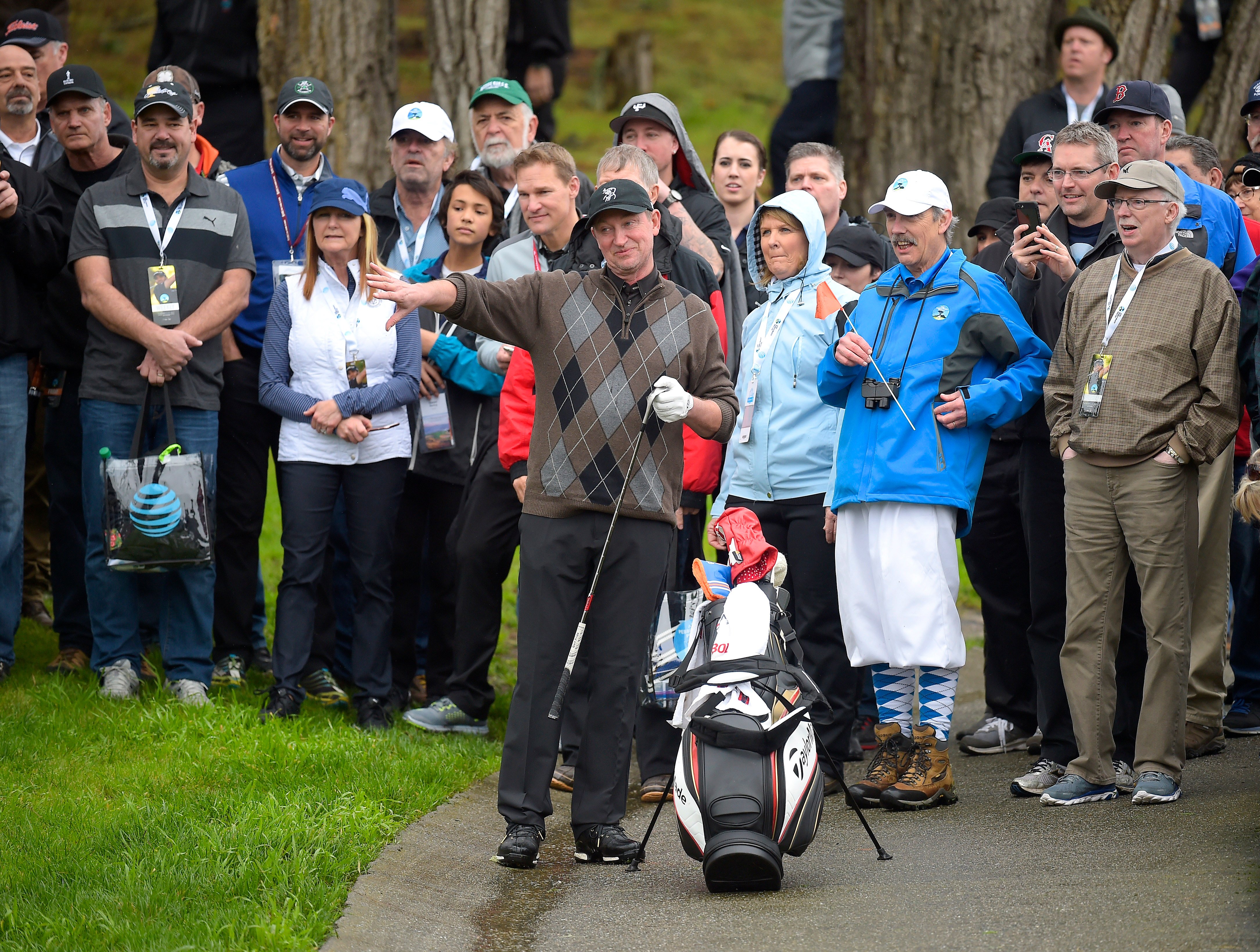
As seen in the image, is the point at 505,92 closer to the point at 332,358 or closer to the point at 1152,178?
the point at 332,358

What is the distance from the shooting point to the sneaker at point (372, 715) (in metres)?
7.45

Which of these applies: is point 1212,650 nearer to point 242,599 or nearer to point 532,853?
point 532,853

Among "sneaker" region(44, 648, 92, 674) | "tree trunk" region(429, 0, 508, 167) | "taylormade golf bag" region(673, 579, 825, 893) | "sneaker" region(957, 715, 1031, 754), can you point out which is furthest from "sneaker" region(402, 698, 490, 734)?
"tree trunk" region(429, 0, 508, 167)

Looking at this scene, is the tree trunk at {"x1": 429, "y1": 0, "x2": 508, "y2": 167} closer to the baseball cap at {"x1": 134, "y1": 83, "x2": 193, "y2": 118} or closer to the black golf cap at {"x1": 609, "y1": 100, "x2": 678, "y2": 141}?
the black golf cap at {"x1": 609, "y1": 100, "x2": 678, "y2": 141}

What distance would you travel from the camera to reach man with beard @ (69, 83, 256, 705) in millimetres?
7348

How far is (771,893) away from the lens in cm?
514

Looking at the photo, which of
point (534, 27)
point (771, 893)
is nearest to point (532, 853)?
point (771, 893)

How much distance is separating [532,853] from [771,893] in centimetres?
95

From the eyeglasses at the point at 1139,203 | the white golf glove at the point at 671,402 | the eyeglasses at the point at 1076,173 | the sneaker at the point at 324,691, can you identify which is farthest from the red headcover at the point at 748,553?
the sneaker at the point at 324,691

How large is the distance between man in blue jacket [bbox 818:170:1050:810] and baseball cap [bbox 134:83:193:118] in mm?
3512

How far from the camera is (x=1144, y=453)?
19.4 feet

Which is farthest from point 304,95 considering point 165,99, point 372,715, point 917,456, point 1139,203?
point 1139,203

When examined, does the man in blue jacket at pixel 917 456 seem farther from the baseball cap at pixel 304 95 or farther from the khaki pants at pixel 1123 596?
the baseball cap at pixel 304 95

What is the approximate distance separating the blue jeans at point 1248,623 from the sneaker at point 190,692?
5065 millimetres
